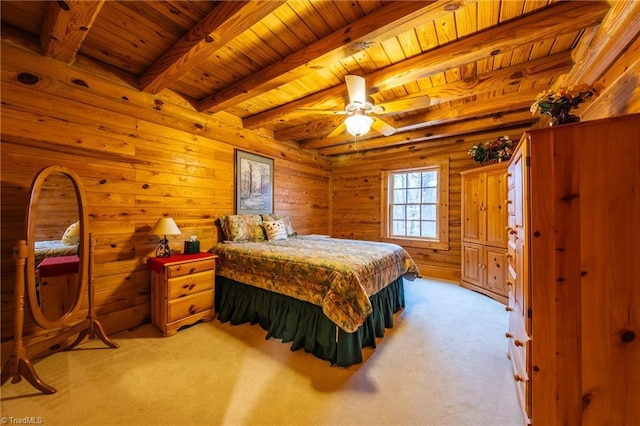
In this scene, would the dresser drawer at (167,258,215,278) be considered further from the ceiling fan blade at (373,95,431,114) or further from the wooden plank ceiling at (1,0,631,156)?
the ceiling fan blade at (373,95,431,114)

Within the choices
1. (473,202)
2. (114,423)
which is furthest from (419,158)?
(114,423)

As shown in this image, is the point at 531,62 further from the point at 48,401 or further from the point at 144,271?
the point at 48,401

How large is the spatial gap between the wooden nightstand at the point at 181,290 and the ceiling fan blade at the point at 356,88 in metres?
2.21

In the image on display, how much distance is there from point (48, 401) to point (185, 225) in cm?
177

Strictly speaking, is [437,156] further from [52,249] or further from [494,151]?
[52,249]

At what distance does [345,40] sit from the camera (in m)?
1.77

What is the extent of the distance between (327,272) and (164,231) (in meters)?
1.70

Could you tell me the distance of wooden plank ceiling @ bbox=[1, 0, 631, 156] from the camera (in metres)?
1.61

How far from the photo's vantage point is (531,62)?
7.30 ft

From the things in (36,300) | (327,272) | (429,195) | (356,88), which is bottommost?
(36,300)

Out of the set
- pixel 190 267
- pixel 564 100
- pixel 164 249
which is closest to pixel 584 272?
pixel 564 100

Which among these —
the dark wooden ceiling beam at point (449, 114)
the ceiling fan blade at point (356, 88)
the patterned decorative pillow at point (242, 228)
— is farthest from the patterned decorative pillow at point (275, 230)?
the ceiling fan blade at point (356, 88)

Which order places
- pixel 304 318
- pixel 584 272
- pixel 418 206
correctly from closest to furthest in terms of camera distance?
pixel 584 272 → pixel 304 318 → pixel 418 206

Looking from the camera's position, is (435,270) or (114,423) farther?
(435,270)
